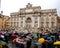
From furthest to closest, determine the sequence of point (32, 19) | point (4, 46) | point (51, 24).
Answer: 1. point (32, 19)
2. point (51, 24)
3. point (4, 46)

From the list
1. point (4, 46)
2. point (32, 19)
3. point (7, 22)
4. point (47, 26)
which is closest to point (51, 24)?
point (47, 26)

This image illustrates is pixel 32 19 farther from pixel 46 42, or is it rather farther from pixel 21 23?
pixel 46 42

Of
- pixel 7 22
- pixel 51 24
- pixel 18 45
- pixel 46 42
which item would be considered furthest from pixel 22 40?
pixel 7 22

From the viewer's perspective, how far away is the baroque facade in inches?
1621

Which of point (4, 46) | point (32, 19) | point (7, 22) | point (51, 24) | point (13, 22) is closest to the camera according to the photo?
point (4, 46)

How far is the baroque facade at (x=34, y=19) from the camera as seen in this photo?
135 feet

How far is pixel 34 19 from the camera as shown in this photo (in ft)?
147

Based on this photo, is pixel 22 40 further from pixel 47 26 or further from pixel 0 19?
pixel 0 19

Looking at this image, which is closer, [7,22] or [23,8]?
[23,8]

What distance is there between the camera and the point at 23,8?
1870 inches

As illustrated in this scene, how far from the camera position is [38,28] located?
140ft

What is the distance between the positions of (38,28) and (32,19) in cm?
362

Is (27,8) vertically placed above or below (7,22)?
above

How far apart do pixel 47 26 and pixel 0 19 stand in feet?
50.1
